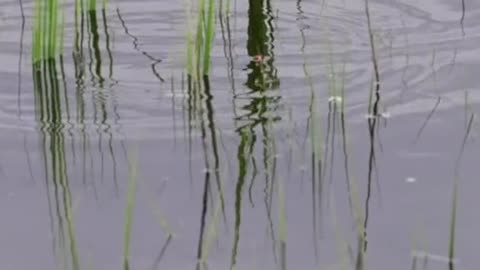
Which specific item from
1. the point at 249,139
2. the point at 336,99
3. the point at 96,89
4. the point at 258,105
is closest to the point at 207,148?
the point at 249,139

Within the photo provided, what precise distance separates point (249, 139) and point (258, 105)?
32 cm

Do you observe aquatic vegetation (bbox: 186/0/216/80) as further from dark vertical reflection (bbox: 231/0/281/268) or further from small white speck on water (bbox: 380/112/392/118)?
small white speck on water (bbox: 380/112/392/118)

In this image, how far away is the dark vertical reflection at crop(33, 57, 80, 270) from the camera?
3379mm

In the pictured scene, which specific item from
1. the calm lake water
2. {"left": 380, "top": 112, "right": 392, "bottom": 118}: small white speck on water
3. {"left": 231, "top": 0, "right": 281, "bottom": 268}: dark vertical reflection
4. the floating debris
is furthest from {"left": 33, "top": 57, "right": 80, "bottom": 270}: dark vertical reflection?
{"left": 380, "top": 112, "right": 392, "bottom": 118}: small white speck on water

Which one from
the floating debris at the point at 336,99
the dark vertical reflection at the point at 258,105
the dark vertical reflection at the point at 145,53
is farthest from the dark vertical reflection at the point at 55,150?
the floating debris at the point at 336,99

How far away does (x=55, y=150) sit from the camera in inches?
157

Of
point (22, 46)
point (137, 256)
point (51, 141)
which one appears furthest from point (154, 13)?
point (137, 256)

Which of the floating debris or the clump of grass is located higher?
the clump of grass

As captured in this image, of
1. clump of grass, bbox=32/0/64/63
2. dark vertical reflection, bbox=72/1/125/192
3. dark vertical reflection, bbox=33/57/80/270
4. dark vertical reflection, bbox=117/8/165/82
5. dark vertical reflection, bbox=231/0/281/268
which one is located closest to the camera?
dark vertical reflection, bbox=33/57/80/270

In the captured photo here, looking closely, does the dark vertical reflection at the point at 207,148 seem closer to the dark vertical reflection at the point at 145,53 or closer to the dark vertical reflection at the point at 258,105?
the dark vertical reflection at the point at 258,105

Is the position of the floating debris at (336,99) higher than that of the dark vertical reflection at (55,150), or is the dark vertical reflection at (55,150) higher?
the floating debris at (336,99)

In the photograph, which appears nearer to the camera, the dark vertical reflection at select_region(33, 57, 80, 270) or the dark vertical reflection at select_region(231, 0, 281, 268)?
the dark vertical reflection at select_region(33, 57, 80, 270)

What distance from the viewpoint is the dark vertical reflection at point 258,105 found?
3715mm

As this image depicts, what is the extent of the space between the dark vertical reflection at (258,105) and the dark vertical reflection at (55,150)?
0.43 m
